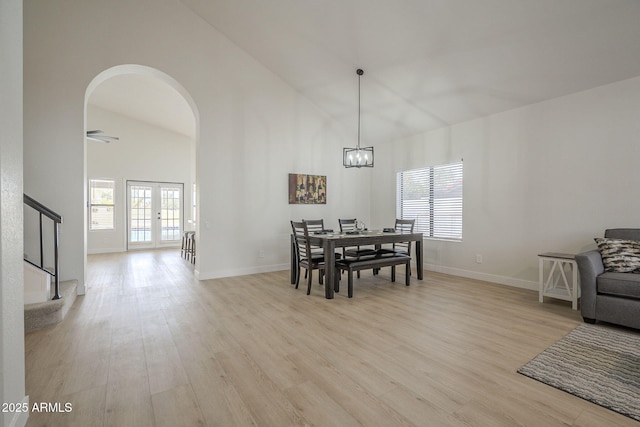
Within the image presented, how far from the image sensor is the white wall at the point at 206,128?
392 cm

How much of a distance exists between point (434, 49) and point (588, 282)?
332cm

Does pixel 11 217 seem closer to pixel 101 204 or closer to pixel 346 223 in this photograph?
pixel 346 223

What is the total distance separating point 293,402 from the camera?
1.80m

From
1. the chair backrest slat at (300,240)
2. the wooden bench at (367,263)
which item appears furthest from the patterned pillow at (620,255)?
the chair backrest slat at (300,240)

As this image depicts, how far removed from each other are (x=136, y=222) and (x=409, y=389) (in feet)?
30.8

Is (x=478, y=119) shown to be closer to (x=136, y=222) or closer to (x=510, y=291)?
(x=510, y=291)

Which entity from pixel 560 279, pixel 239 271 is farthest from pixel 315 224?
pixel 560 279

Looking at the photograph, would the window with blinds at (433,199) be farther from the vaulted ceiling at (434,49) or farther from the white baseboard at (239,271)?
the white baseboard at (239,271)

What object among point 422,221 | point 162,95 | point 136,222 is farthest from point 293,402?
point 136,222

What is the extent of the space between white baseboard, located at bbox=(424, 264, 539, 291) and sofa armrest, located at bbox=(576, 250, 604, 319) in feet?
4.18

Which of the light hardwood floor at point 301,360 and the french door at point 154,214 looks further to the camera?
the french door at point 154,214

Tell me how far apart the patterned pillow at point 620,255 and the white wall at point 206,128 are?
4366 mm

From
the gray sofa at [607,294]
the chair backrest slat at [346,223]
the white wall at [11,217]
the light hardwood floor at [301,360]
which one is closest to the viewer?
the white wall at [11,217]

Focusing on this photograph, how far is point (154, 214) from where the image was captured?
9.30 meters
